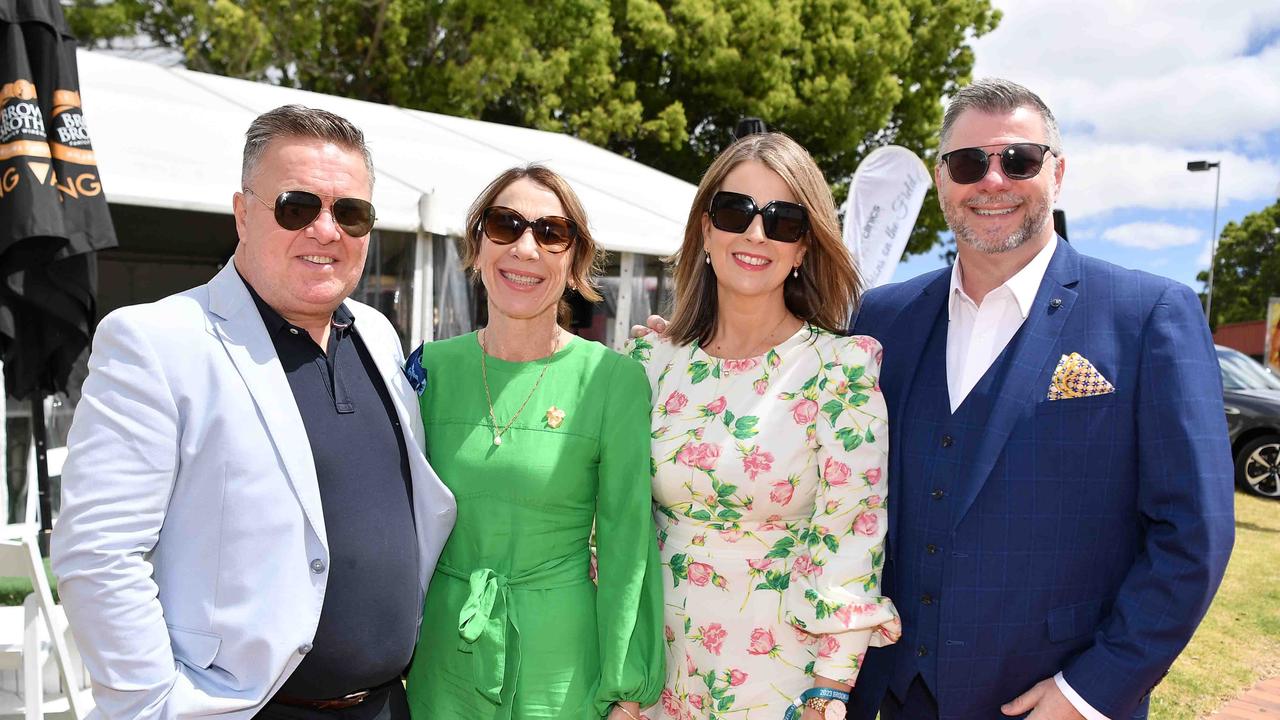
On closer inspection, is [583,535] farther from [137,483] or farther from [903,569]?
[137,483]


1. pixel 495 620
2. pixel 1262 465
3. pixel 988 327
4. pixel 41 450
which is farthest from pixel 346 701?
pixel 1262 465

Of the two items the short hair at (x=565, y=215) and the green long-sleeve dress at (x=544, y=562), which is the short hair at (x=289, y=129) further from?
the green long-sleeve dress at (x=544, y=562)

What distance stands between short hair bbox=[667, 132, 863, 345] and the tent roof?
3.66 m

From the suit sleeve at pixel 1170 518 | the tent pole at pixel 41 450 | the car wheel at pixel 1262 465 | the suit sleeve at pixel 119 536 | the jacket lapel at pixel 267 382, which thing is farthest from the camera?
the car wheel at pixel 1262 465

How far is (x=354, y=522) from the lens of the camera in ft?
6.36

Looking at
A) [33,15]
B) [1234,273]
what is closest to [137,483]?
[33,15]

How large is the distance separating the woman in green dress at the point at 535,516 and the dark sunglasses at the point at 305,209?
15.5 inches

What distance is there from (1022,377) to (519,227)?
1267 millimetres

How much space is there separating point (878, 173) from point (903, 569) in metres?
4.47

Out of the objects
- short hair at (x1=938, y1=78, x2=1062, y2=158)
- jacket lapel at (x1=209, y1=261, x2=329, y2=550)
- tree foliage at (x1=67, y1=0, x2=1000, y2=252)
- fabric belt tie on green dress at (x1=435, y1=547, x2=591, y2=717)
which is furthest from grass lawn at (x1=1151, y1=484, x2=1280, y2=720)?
tree foliage at (x1=67, y1=0, x2=1000, y2=252)

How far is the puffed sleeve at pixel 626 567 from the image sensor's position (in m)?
2.11

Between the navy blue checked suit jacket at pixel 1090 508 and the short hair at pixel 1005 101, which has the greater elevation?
the short hair at pixel 1005 101

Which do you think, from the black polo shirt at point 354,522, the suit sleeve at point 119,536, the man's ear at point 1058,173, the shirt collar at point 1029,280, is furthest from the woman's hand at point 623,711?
the man's ear at point 1058,173

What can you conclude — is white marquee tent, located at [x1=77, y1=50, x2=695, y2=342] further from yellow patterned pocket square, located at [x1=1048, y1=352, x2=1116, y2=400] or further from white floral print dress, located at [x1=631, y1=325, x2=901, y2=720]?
yellow patterned pocket square, located at [x1=1048, y1=352, x2=1116, y2=400]
